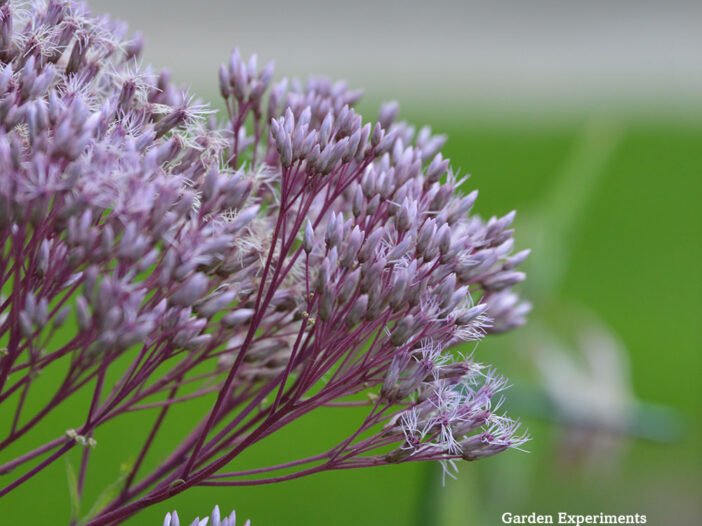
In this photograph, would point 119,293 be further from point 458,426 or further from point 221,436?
point 458,426

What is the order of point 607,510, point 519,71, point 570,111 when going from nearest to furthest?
point 607,510
point 570,111
point 519,71

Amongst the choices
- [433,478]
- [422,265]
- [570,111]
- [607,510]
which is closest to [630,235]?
[607,510]

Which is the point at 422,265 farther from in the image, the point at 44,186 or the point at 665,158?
the point at 665,158

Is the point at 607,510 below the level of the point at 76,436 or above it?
above

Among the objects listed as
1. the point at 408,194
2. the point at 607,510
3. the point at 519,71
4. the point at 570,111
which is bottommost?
the point at 408,194

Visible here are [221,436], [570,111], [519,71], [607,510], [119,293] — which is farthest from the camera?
[519,71]

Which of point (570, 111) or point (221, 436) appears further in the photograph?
point (570, 111)
